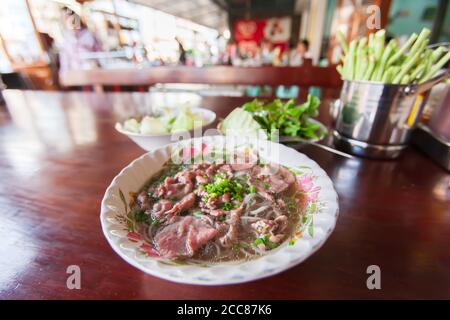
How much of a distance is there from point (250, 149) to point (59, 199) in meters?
0.79

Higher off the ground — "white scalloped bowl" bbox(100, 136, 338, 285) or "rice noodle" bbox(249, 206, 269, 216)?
"white scalloped bowl" bbox(100, 136, 338, 285)

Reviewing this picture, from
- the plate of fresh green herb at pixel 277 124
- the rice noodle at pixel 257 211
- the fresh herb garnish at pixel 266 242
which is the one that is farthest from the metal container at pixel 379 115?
the fresh herb garnish at pixel 266 242

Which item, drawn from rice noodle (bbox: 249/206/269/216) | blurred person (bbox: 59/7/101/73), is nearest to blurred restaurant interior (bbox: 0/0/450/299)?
rice noodle (bbox: 249/206/269/216)

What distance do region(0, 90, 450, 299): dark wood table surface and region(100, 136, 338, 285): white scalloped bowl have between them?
0.11 metres

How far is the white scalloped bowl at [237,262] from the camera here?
0.45 m

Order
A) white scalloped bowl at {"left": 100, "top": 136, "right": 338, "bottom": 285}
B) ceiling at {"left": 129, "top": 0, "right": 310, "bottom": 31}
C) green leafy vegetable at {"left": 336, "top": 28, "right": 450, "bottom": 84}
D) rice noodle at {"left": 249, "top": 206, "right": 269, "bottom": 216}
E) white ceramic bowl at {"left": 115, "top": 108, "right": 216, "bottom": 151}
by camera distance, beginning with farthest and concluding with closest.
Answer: ceiling at {"left": 129, "top": 0, "right": 310, "bottom": 31}
white ceramic bowl at {"left": 115, "top": 108, "right": 216, "bottom": 151}
green leafy vegetable at {"left": 336, "top": 28, "right": 450, "bottom": 84}
rice noodle at {"left": 249, "top": 206, "right": 269, "bottom": 216}
white scalloped bowl at {"left": 100, "top": 136, "right": 338, "bottom": 285}

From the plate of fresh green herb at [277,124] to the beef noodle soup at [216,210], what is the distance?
220 mm

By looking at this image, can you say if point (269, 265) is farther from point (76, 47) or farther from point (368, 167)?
point (76, 47)

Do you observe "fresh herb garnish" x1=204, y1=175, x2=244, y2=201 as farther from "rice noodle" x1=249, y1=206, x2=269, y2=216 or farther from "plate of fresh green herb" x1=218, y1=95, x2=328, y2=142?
"plate of fresh green herb" x1=218, y1=95, x2=328, y2=142

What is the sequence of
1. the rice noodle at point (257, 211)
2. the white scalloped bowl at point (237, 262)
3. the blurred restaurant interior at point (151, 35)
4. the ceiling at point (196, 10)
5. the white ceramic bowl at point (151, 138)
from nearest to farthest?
the white scalloped bowl at point (237, 262)
the rice noodle at point (257, 211)
the white ceramic bowl at point (151, 138)
the blurred restaurant interior at point (151, 35)
the ceiling at point (196, 10)

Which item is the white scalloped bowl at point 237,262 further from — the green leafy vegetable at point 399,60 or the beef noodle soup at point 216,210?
the green leafy vegetable at point 399,60

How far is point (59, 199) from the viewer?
34.8 inches

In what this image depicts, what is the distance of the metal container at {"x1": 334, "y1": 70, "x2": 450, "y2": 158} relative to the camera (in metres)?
0.94

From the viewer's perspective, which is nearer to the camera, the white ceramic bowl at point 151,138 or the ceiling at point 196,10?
the white ceramic bowl at point 151,138
